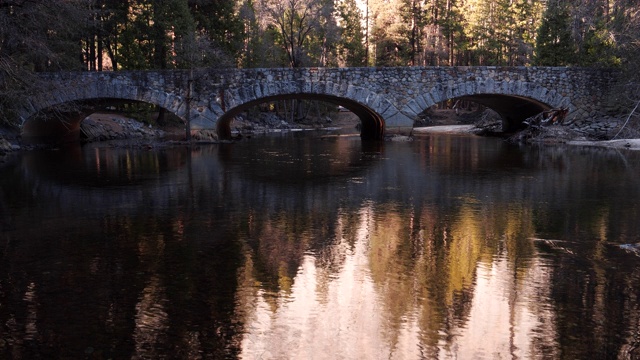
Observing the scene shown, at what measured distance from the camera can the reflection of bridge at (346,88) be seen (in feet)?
86.0

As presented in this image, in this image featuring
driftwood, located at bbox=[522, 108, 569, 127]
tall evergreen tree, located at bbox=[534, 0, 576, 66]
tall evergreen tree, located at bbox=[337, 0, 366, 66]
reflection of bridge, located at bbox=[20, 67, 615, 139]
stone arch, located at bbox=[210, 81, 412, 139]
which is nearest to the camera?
reflection of bridge, located at bbox=[20, 67, 615, 139]

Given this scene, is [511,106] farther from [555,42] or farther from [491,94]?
[491,94]

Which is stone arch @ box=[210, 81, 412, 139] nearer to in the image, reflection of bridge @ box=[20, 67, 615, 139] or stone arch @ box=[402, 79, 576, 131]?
reflection of bridge @ box=[20, 67, 615, 139]

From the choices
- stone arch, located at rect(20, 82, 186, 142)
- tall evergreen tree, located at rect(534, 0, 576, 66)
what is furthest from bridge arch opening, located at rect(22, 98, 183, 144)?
tall evergreen tree, located at rect(534, 0, 576, 66)

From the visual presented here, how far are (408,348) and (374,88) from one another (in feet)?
75.9

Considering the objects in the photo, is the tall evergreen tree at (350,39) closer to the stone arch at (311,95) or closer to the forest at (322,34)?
the forest at (322,34)

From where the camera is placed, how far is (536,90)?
2759 cm

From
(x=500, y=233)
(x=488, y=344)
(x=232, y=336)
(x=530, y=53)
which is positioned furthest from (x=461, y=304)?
(x=530, y=53)

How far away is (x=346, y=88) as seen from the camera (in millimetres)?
26672

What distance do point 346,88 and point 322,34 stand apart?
22201 millimetres

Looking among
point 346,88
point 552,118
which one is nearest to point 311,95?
point 346,88

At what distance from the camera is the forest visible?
77.4ft

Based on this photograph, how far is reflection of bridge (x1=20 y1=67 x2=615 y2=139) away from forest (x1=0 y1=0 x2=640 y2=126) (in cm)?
124

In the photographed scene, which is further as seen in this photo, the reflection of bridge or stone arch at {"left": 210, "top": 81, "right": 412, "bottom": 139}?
stone arch at {"left": 210, "top": 81, "right": 412, "bottom": 139}
